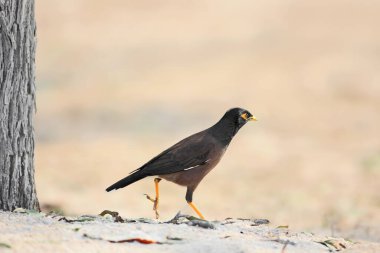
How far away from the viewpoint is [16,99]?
291 inches

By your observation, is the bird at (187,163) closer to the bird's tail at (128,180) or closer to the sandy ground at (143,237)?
the bird's tail at (128,180)

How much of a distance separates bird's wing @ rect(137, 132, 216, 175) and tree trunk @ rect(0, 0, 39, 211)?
1303mm

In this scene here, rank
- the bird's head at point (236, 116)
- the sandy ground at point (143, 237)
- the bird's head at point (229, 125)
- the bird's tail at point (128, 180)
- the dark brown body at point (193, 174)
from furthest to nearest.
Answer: the bird's head at point (236, 116), the bird's head at point (229, 125), the dark brown body at point (193, 174), the bird's tail at point (128, 180), the sandy ground at point (143, 237)

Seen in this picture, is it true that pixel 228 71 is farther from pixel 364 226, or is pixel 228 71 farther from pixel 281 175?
pixel 364 226

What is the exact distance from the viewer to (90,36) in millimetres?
22922

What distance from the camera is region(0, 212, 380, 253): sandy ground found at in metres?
6.25

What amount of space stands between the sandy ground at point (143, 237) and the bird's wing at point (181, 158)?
3.00ft

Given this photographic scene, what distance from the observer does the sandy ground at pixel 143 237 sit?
246 inches

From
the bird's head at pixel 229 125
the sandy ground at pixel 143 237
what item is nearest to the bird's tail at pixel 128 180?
the sandy ground at pixel 143 237

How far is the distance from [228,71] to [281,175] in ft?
21.3

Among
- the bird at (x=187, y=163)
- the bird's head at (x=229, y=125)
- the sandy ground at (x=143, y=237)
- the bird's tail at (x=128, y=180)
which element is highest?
the bird's head at (x=229, y=125)

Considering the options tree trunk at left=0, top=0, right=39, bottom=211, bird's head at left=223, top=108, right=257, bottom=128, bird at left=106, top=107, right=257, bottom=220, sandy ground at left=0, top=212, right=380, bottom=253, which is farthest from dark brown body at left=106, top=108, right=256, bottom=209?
tree trunk at left=0, top=0, right=39, bottom=211

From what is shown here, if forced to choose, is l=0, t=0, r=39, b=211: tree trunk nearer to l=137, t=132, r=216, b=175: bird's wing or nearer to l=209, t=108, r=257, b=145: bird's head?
l=137, t=132, r=216, b=175: bird's wing

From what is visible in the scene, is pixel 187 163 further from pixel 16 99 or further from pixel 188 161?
pixel 16 99
